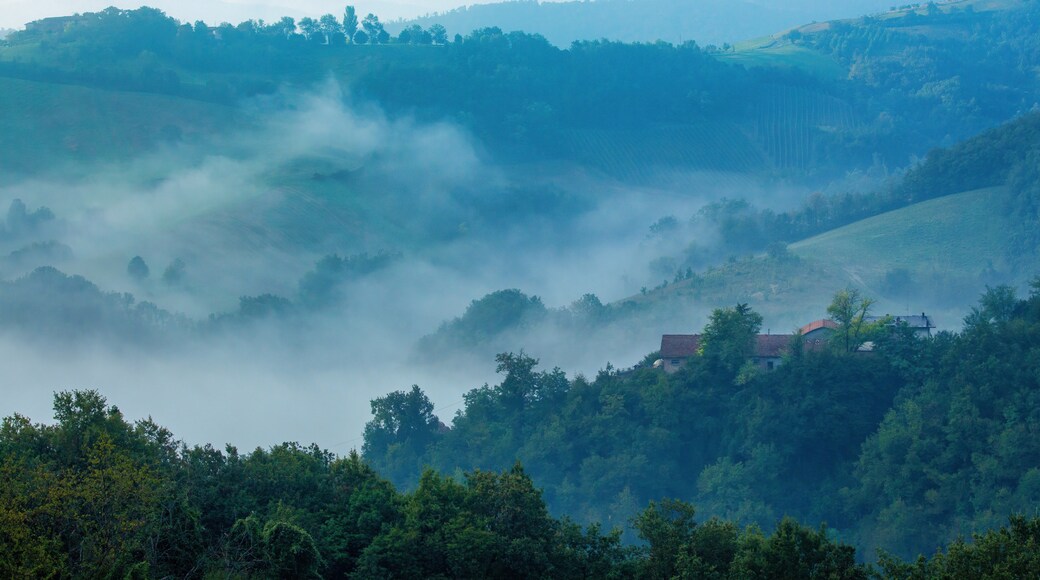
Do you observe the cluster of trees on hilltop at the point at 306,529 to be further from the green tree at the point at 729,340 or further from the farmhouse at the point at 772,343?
the farmhouse at the point at 772,343

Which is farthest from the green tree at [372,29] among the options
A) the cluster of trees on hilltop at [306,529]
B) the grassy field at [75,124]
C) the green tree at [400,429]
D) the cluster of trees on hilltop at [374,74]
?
the cluster of trees on hilltop at [306,529]

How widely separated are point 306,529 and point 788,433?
47.6 metres

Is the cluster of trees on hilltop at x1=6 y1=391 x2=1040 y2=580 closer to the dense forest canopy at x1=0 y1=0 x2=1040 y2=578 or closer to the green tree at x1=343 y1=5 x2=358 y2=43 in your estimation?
the dense forest canopy at x1=0 y1=0 x2=1040 y2=578

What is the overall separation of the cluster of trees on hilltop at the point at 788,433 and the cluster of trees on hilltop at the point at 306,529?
118 ft

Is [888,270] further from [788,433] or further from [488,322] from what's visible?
[788,433]

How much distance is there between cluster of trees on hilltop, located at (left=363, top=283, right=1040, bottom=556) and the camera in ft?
223

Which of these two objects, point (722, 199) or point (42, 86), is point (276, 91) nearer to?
point (42, 86)

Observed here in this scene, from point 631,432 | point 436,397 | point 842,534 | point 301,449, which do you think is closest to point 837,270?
point 436,397

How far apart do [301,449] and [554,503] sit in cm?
3760

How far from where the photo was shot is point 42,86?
131m

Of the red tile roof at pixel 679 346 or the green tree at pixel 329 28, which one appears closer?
the red tile roof at pixel 679 346

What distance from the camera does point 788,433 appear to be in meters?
77.4

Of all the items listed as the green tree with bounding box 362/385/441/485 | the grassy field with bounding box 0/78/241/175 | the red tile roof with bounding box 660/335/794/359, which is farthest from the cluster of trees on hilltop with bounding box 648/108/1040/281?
the grassy field with bounding box 0/78/241/175

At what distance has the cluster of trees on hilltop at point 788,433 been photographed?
223 feet
